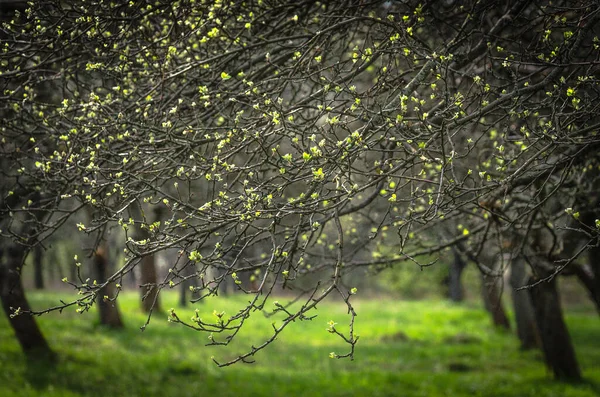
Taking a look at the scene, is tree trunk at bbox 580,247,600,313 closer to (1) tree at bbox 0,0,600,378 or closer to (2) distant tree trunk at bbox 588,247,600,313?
(2) distant tree trunk at bbox 588,247,600,313

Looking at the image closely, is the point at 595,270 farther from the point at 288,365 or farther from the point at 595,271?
the point at 288,365

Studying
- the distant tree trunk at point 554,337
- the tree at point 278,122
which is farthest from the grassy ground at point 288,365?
the tree at point 278,122

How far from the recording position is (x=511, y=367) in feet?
50.8

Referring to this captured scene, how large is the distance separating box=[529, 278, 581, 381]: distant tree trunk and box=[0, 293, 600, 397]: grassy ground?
1.22 feet

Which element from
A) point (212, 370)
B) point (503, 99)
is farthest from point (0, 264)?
point (503, 99)

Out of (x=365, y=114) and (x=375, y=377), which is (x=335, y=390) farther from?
(x=365, y=114)

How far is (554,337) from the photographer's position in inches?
522

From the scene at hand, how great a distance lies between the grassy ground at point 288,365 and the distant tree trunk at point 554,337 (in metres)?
0.37

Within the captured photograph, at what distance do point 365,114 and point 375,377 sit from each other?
360 inches

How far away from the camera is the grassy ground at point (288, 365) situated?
1135cm

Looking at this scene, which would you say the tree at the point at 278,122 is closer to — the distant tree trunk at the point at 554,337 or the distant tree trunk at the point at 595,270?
the distant tree trunk at the point at 595,270

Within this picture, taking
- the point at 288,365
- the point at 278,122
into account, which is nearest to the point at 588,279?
the point at 278,122

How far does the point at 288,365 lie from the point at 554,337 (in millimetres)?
6593

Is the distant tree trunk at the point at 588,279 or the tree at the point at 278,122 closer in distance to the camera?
the tree at the point at 278,122
